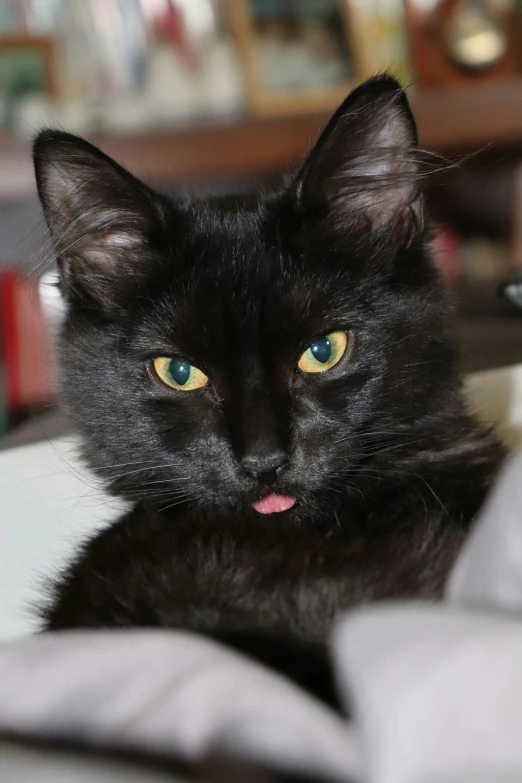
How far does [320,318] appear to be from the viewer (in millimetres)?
930

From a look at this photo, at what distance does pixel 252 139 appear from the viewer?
283 centimetres

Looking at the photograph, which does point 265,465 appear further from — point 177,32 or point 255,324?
point 177,32

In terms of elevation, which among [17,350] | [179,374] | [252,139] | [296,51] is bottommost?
[17,350]

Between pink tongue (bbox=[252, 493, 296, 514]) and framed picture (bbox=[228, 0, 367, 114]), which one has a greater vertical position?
framed picture (bbox=[228, 0, 367, 114])

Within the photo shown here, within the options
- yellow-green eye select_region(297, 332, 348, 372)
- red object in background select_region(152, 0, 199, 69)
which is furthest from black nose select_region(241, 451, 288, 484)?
red object in background select_region(152, 0, 199, 69)

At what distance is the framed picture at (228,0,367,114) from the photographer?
299 centimetres

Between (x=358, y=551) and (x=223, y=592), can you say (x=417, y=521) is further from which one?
(x=223, y=592)

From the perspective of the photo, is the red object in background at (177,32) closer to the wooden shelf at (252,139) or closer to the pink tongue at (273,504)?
the wooden shelf at (252,139)

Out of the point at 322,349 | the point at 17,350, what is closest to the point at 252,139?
the point at 17,350

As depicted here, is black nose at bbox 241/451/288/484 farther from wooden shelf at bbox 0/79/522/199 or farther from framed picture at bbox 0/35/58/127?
framed picture at bbox 0/35/58/127

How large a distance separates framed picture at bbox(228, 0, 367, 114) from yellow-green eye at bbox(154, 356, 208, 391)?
225 centimetres

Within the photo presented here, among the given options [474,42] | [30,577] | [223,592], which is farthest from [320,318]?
[474,42]

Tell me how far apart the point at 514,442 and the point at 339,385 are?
387 millimetres

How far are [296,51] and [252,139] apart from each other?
1.66 ft
